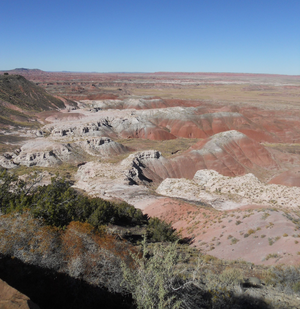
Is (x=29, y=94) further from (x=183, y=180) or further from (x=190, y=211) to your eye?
(x=190, y=211)

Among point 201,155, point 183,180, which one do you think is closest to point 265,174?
point 201,155

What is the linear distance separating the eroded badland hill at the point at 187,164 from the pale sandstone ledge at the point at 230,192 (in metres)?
0.13

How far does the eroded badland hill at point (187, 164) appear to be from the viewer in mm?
16844

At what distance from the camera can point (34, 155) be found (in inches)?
1655

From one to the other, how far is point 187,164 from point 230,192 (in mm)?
13358

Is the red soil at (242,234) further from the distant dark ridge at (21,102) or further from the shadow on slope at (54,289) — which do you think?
the distant dark ridge at (21,102)

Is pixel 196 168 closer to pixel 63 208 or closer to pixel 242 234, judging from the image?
pixel 242 234

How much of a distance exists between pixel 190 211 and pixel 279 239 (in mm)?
9589

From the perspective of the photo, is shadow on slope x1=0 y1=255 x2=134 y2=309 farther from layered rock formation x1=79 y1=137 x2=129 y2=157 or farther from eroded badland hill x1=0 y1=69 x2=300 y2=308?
layered rock formation x1=79 y1=137 x2=129 y2=157

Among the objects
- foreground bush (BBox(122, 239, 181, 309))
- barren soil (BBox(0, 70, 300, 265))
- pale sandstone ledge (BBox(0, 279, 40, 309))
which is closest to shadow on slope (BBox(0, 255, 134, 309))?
foreground bush (BBox(122, 239, 181, 309))

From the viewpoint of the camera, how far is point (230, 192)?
103 ft

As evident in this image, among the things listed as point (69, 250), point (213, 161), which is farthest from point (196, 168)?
point (69, 250)

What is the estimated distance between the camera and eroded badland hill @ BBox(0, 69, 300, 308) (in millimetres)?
16844

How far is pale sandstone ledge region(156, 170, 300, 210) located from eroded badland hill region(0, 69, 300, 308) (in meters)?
0.13
